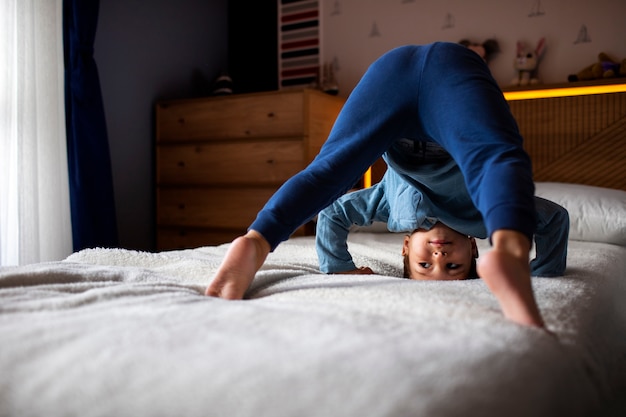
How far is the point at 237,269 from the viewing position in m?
0.95

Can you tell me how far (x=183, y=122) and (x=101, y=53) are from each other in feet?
1.92

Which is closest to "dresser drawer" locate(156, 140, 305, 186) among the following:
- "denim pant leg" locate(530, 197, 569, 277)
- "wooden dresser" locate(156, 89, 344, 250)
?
"wooden dresser" locate(156, 89, 344, 250)

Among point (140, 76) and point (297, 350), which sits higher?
A: point (140, 76)

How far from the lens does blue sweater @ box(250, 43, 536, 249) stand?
852 millimetres

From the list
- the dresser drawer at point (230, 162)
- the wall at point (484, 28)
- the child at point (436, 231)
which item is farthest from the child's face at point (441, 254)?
the wall at point (484, 28)

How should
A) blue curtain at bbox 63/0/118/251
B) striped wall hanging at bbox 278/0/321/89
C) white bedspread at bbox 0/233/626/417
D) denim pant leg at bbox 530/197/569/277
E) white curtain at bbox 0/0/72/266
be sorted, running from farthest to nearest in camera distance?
striped wall hanging at bbox 278/0/321/89, blue curtain at bbox 63/0/118/251, white curtain at bbox 0/0/72/266, denim pant leg at bbox 530/197/569/277, white bedspread at bbox 0/233/626/417

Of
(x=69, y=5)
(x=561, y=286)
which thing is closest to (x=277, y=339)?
(x=561, y=286)

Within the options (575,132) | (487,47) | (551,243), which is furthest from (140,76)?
(551,243)

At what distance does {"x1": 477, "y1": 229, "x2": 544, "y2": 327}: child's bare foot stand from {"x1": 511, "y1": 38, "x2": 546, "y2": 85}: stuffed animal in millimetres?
2404

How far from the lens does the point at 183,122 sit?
328 cm

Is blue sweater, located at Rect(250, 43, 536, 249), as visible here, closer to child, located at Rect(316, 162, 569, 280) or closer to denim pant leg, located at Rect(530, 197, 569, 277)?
child, located at Rect(316, 162, 569, 280)

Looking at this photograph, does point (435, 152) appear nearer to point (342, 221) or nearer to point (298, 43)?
point (342, 221)

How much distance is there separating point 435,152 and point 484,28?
220cm

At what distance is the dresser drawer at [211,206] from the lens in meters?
3.05
